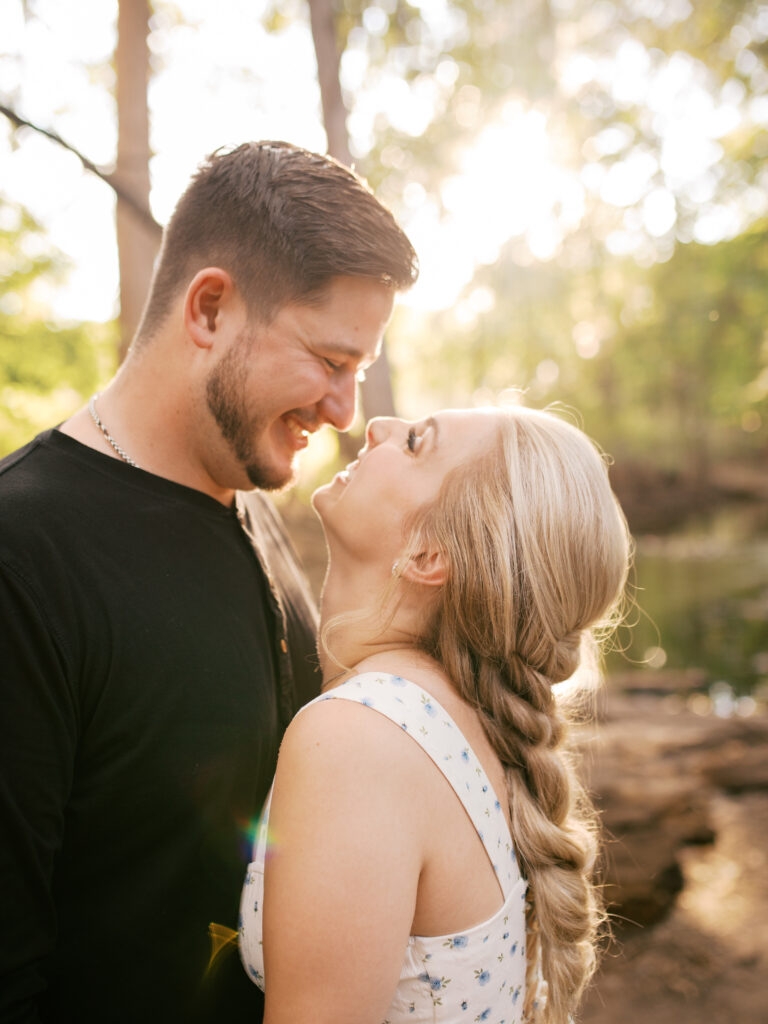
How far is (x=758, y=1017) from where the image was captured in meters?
4.05

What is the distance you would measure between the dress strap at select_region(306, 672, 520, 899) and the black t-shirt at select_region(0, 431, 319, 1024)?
413 mm

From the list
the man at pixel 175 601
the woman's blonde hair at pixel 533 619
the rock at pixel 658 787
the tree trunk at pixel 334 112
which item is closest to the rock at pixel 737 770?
the rock at pixel 658 787

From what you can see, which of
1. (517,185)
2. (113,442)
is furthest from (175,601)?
(517,185)

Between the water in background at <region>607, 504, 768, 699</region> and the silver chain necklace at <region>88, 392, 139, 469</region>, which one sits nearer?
the silver chain necklace at <region>88, 392, 139, 469</region>

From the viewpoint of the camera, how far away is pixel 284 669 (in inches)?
82.8

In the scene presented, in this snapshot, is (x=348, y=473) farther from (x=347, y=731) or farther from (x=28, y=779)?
(x=28, y=779)

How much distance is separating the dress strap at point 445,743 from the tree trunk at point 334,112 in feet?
10.6

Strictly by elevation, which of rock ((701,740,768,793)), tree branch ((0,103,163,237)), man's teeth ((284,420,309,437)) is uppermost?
tree branch ((0,103,163,237))

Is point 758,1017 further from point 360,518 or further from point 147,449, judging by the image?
point 147,449

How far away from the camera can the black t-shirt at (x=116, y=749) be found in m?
1.48

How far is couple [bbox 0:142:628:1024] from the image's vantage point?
4.73 ft

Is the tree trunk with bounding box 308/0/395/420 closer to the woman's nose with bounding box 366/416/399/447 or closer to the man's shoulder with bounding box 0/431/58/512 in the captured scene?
the woman's nose with bounding box 366/416/399/447

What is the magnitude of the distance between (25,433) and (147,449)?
7.93 m

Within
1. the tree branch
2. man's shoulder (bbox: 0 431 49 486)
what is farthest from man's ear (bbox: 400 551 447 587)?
the tree branch
